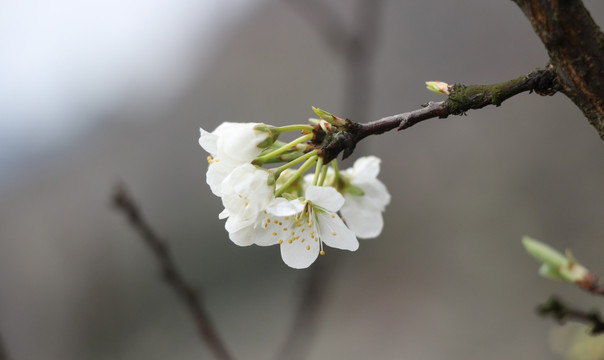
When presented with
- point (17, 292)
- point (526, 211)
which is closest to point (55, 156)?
point (17, 292)

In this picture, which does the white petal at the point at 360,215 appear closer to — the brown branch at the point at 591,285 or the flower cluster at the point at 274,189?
the flower cluster at the point at 274,189

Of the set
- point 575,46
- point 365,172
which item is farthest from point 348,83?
point 575,46

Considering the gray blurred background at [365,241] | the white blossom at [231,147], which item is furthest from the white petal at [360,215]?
the gray blurred background at [365,241]

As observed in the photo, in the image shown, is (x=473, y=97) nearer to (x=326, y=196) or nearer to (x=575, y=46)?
(x=575, y=46)

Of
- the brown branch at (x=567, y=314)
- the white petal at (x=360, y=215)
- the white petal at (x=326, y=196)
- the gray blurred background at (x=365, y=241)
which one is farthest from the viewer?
the gray blurred background at (x=365, y=241)

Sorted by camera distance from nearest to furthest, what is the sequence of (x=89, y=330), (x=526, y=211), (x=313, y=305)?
(x=313, y=305) → (x=526, y=211) → (x=89, y=330)

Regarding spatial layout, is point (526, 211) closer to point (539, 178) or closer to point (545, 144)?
point (539, 178)
